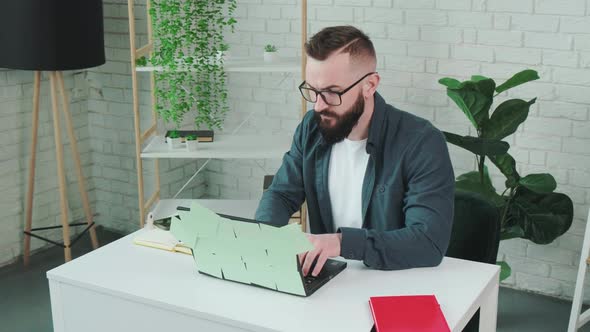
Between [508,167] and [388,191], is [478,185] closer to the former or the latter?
[508,167]

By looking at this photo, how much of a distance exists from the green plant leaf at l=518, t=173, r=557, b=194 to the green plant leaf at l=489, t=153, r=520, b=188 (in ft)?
0.18

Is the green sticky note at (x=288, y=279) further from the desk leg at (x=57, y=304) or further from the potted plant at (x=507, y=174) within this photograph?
the potted plant at (x=507, y=174)

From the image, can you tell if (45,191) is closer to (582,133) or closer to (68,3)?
(68,3)

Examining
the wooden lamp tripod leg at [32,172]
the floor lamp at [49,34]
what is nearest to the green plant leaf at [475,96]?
the floor lamp at [49,34]

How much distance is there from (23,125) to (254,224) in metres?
2.57

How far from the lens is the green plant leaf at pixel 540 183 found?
320cm

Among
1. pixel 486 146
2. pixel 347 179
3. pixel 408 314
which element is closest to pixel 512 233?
pixel 486 146

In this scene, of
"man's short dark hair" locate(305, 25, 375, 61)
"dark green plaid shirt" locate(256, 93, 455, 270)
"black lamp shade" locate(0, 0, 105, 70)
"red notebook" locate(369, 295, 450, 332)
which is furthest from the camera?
"black lamp shade" locate(0, 0, 105, 70)

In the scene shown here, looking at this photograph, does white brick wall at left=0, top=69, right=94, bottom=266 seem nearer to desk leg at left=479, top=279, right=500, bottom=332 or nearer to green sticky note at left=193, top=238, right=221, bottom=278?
green sticky note at left=193, top=238, right=221, bottom=278

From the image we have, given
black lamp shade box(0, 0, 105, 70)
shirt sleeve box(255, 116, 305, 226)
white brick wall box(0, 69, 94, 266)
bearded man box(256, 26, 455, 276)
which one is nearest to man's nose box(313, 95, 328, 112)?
bearded man box(256, 26, 455, 276)

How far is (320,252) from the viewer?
6.35 ft

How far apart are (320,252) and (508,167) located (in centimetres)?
160

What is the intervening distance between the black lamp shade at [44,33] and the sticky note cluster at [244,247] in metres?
1.82

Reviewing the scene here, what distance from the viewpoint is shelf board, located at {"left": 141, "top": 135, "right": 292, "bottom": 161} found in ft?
11.3
